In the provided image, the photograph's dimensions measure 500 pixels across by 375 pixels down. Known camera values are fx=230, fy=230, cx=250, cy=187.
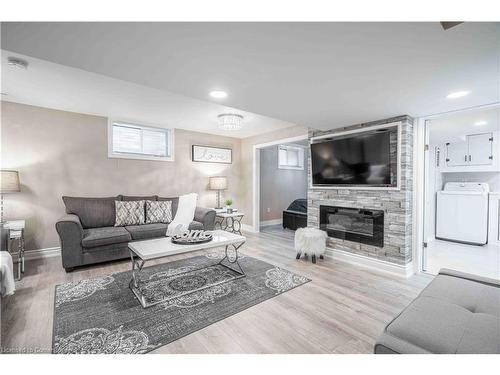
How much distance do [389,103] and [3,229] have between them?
15.5 feet

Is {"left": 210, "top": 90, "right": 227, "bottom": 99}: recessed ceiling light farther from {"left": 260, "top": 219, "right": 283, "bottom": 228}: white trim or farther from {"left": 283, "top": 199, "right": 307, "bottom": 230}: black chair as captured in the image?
{"left": 260, "top": 219, "right": 283, "bottom": 228}: white trim

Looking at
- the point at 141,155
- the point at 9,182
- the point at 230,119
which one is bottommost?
the point at 9,182

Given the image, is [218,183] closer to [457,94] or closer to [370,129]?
[370,129]

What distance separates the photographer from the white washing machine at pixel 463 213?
4.16 metres

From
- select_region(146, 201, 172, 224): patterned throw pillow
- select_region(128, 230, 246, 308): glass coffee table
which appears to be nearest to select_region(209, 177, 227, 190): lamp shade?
select_region(146, 201, 172, 224): patterned throw pillow

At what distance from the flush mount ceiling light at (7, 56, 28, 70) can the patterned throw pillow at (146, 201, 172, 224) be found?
239 cm

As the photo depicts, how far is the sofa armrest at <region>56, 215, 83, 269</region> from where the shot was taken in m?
2.93

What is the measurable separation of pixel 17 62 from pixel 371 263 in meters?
4.66

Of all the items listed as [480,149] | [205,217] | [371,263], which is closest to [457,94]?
[371,263]

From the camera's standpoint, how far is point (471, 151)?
452 cm

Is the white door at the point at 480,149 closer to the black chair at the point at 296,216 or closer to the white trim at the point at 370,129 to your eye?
the white trim at the point at 370,129

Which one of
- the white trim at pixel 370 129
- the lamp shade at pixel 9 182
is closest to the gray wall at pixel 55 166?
the lamp shade at pixel 9 182

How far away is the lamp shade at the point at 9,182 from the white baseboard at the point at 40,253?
1.08 m

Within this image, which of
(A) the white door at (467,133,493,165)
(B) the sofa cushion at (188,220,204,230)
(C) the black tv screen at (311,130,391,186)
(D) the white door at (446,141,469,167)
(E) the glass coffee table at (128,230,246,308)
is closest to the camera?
(E) the glass coffee table at (128,230,246,308)
